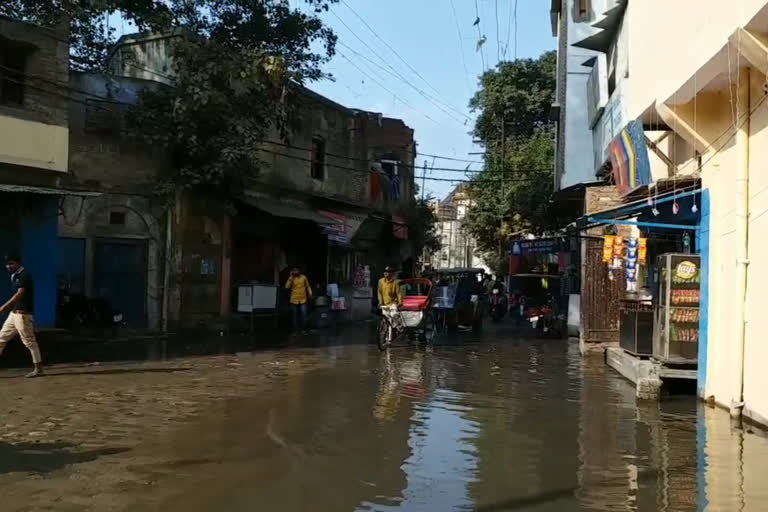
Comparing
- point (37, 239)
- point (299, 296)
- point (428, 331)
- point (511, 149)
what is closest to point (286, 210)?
point (299, 296)

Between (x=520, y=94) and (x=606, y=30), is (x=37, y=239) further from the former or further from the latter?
(x=520, y=94)

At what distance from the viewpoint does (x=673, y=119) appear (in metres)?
10.0

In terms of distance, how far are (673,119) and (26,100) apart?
12.1m

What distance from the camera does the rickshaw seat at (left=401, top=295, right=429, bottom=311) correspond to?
16312 millimetres

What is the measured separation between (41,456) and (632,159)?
9173 millimetres

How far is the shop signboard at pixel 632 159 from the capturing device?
11.2 m

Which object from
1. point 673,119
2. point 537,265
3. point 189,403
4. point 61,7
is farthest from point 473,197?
point 189,403

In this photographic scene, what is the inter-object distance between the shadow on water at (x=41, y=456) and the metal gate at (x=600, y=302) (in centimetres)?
1119

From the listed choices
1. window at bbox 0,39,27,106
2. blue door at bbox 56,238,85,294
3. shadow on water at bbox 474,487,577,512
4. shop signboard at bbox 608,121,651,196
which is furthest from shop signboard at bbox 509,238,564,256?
shadow on water at bbox 474,487,577,512

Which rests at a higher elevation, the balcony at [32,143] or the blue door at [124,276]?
the balcony at [32,143]

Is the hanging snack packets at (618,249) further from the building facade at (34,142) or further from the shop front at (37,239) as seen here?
the building facade at (34,142)

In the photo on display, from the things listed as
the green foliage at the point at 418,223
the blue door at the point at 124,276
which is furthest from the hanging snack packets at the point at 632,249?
the green foliage at the point at 418,223

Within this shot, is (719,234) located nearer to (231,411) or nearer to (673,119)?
(673,119)

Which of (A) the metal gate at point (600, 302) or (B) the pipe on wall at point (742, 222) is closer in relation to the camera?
(B) the pipe on wall at point (742, 222)
